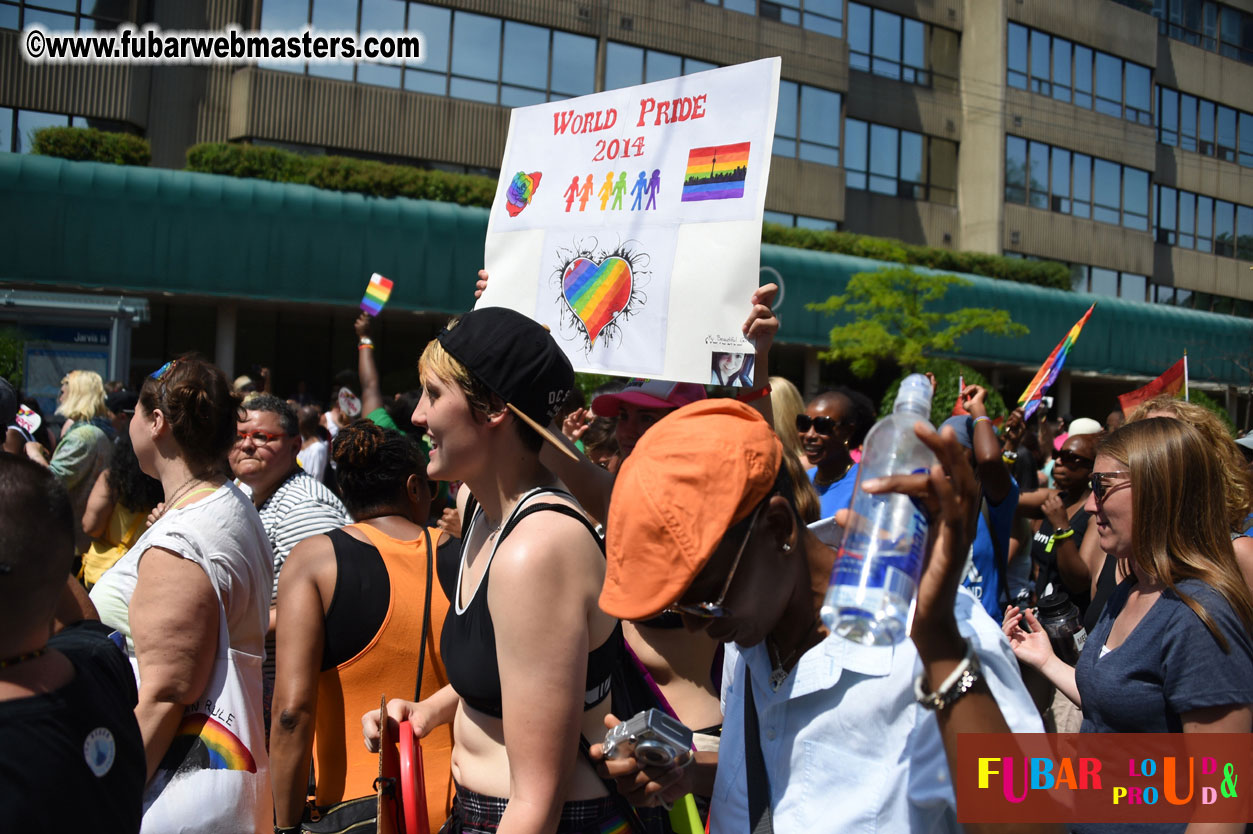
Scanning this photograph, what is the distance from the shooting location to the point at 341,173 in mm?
23062

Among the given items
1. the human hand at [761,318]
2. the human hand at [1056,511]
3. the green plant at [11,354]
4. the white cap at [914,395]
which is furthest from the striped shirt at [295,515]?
the green plant at [11,354]

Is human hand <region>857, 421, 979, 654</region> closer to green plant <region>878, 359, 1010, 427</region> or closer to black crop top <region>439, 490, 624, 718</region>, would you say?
black crop top <region>439, 490, 624, 718</region>

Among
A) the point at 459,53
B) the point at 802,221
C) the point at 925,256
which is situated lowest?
the point at 925,256

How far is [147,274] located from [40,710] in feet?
72.4

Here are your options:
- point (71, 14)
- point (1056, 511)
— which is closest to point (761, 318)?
point (1056, 511)

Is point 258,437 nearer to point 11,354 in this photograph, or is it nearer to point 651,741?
point 651,741

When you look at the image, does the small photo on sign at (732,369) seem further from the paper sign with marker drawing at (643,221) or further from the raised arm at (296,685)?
the raised arm at (296,685)

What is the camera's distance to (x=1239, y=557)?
10.6 feet

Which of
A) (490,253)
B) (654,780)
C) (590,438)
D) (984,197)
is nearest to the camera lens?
(654,780)

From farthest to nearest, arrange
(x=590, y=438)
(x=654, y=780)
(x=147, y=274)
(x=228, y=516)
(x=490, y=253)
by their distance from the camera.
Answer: (x=147, y=274), (x=590, y=438), (x=490, y=253), (x=228, y=516), (x=654, y=780)

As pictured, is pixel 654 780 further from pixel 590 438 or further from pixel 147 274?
pixel 147 274

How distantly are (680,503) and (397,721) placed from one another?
1.38 metres

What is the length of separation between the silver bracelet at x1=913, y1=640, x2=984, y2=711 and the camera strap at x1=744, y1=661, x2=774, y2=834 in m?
0.48

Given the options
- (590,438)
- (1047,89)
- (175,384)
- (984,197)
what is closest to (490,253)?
(175,384)
